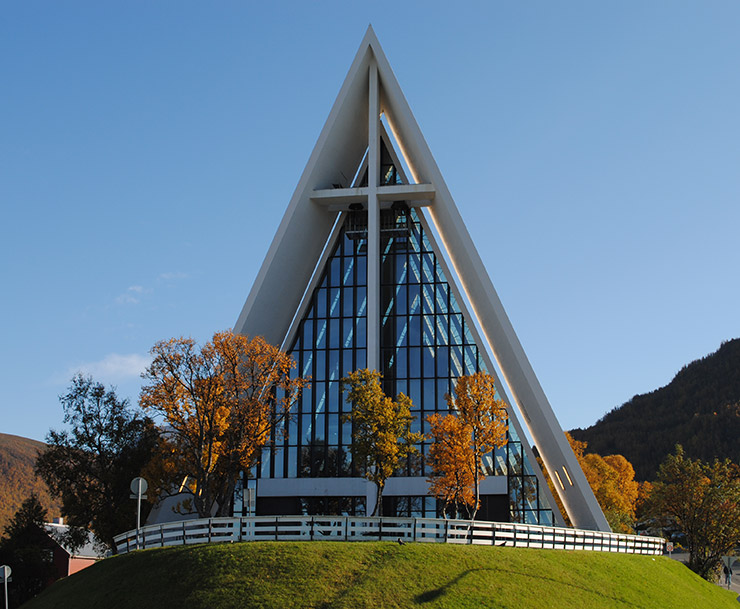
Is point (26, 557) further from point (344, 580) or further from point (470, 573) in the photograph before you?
point (470, 573)

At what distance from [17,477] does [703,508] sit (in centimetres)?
16226

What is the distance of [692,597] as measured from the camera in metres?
26.3

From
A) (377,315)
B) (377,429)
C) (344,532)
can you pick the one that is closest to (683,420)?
(377,315)

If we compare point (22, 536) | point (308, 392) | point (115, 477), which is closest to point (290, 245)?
point (308, 392)

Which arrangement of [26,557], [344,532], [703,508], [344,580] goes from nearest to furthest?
[344,580] < [344,532] < [26,557] < [703,508]

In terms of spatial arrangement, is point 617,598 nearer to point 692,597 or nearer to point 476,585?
point 476,585

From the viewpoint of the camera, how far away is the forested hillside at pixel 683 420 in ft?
411

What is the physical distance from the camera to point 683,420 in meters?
138

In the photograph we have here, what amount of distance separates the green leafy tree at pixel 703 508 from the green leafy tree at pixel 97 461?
28.5 metres

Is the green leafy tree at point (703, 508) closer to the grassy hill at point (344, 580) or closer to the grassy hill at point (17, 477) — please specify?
the grassy hill at point (344, 580)

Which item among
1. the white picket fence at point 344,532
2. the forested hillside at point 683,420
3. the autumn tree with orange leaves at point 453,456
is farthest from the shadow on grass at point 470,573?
the forested hillside at point 683,420

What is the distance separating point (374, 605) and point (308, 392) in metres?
25.8

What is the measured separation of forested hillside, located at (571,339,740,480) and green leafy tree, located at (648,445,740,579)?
81.5m

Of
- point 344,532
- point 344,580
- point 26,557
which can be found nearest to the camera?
point 344,580
